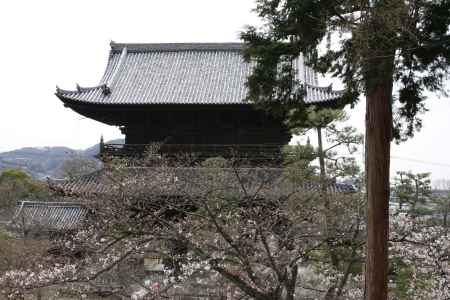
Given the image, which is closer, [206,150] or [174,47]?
[206,150]

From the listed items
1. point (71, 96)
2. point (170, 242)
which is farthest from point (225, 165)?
point (71, 96)

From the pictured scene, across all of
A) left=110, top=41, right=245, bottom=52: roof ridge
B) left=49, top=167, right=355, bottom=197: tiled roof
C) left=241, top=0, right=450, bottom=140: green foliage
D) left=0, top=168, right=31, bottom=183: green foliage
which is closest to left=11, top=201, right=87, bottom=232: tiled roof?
left=110, top=41, right=245, bottom=52: roof ridge

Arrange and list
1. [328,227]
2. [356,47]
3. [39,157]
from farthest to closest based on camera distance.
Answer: [39,157] < [328,227] < [356,47]

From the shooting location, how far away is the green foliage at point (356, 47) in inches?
167

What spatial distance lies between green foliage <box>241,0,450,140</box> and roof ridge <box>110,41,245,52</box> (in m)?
9.07

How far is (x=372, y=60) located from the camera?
4465mm

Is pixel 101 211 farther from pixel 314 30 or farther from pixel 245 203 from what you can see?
pixel 314 30

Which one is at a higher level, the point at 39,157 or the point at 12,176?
the point at 39,157

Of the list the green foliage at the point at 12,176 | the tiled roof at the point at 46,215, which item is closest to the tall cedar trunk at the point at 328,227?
the tiled roof at the point at 46,215

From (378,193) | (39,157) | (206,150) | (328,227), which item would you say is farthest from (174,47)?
(39,157)

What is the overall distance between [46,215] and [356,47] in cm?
2106

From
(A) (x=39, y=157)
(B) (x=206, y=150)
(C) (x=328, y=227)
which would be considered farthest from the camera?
(A) (x=39, y=157)

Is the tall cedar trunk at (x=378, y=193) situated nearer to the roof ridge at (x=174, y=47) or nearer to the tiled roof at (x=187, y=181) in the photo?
the tiled roof at (x=187, y=181)

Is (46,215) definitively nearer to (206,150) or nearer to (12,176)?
(206,150)
